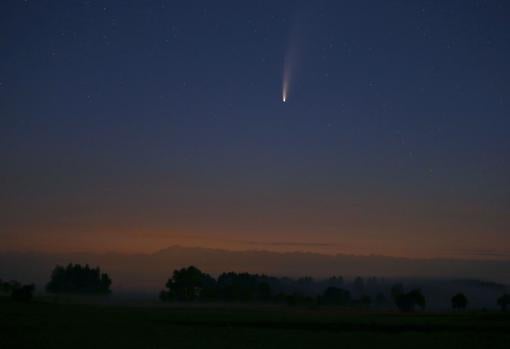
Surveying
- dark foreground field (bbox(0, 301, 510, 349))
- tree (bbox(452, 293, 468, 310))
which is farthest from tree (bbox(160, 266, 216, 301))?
dark foreground field (bbox(0, 301, 510, 349))

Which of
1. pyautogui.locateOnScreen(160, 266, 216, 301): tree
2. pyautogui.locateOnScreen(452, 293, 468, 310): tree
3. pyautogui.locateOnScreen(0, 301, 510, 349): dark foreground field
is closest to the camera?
pyautogui.locateOnScreen(0, 301, 510, 349): dark foreground field

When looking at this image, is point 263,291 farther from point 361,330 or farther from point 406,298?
point 361,330

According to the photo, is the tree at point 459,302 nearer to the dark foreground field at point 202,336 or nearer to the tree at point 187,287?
the tree at point 187,287

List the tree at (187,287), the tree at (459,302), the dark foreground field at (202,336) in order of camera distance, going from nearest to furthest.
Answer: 1. the dark foreground field at (202,336)
2. the tree at (459,302)
3. the tree at (187,287)

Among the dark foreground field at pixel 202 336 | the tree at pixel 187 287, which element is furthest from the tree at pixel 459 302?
the dark foreground field at pixel 202 336

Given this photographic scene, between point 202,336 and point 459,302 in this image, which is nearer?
point 202,336

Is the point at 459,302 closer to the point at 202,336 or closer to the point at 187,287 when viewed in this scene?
the point at 187,287

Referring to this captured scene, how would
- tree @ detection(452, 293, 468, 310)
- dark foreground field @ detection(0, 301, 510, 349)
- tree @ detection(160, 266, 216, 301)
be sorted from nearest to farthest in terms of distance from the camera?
dark foreground field @ detection(0, 301, 510, 349), tree @ detection(452, 293, 468, 310), tree @ detection(160, 266, 216, 301)

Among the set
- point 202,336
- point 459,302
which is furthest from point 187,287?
point 202,336

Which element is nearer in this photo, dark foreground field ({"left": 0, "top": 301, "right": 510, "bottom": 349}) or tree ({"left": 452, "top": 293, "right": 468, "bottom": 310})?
dark foreground field ({"left": 0, "top": 301, "right": 510, "bottom": 349})

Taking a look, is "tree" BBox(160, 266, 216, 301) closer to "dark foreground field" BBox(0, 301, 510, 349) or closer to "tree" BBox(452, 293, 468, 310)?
"tree" BBox(452, 293, 468, 310)

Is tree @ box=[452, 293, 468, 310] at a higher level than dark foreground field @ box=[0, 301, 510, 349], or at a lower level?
higher

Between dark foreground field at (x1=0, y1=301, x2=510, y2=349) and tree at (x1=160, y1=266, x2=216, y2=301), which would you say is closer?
dark foreground field at (x1=0, y1=301, x2=510, y2=349)

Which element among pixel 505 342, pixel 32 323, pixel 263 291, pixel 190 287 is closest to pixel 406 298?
pixel 263 291
